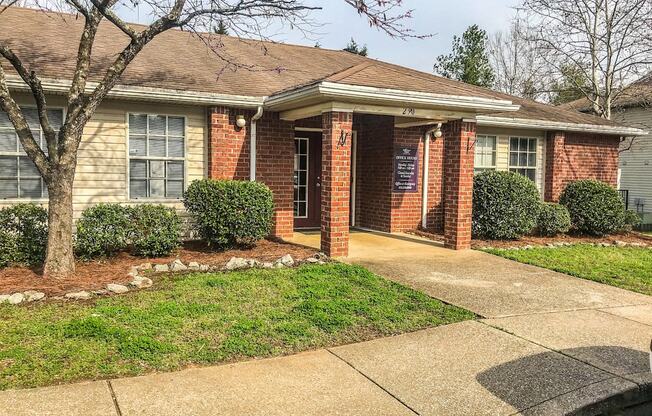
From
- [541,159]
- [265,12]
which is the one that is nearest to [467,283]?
[265,12]

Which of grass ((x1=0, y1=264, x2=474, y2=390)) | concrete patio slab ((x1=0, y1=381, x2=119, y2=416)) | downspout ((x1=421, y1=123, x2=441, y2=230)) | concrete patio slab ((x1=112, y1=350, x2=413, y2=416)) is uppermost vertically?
downspout ((x1=421, y1=123, x2=441, y2=230))

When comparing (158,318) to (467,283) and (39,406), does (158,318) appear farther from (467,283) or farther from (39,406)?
(467,283)

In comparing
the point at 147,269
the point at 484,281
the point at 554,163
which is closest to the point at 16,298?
the point at 147,269

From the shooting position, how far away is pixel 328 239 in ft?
28.1

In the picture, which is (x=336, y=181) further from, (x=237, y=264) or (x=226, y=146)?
(x=226, y=146)

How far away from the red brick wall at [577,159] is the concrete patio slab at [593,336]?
8417 millimetres

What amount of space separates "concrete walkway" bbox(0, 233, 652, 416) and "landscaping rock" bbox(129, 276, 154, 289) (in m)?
2.56

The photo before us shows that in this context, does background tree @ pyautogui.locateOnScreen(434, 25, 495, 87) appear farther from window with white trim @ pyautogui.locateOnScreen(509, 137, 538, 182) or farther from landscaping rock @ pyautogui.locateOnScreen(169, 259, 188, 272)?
landscaping rock @ pyautogui.locateOnScreen(169, 259, 188, 272)

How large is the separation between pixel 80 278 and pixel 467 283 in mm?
5008

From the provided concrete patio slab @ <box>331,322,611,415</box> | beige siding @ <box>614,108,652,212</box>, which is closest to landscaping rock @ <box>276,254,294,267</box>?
concrete patio slab @ <box>331,322,611,415</box>

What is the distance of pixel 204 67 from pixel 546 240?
26.0 feet

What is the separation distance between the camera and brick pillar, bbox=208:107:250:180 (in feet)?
32.0

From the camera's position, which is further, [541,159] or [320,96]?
[541,159]

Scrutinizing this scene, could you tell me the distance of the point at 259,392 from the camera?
154 inches
